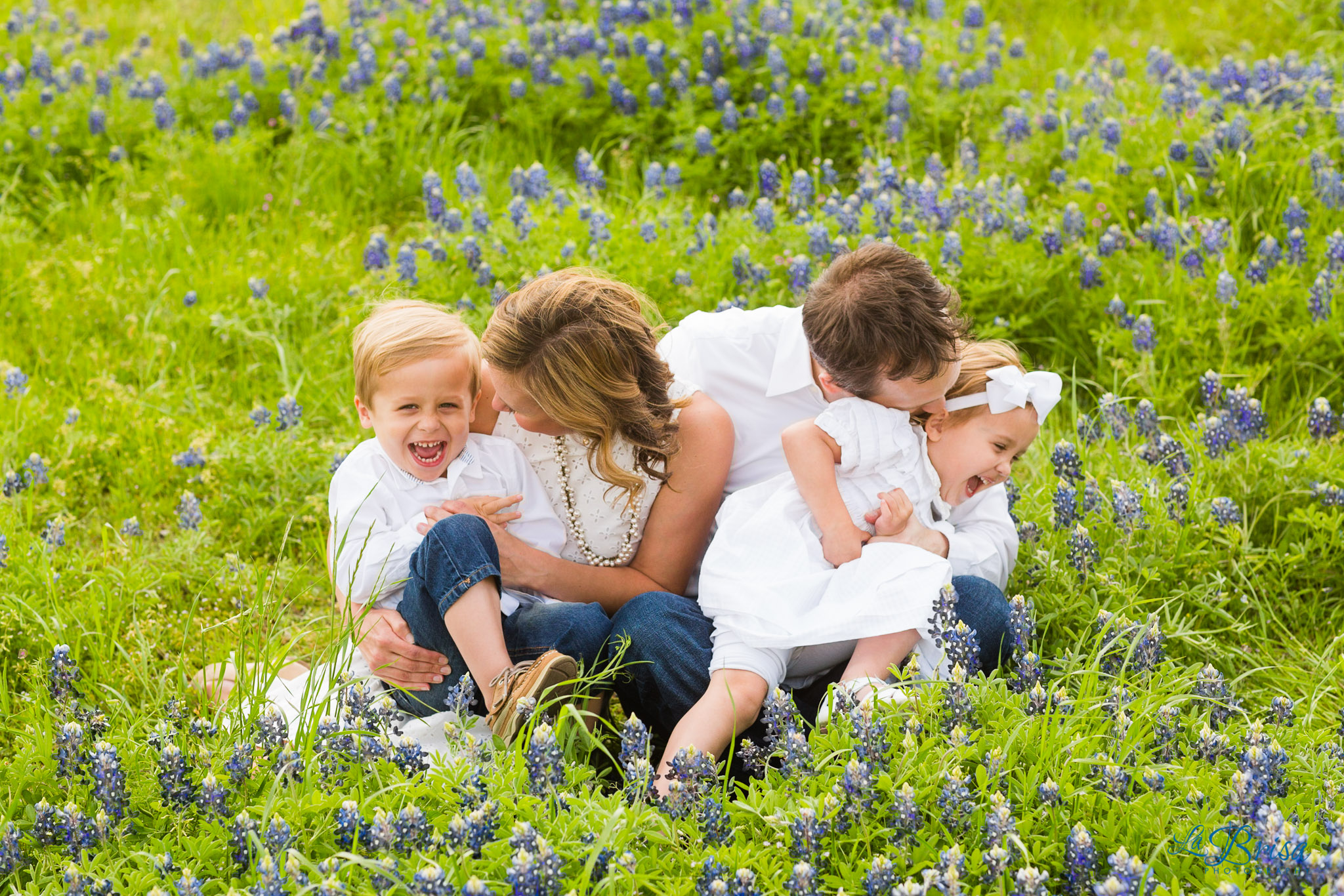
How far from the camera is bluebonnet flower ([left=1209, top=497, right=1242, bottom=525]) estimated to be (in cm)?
353

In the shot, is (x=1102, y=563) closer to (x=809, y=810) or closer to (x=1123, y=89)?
(x=809, y=810)

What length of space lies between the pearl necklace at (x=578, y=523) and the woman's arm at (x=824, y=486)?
1.44 feet

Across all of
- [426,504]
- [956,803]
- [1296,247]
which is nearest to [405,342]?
[426,504]

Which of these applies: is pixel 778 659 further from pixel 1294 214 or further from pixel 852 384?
pixel 1294 214

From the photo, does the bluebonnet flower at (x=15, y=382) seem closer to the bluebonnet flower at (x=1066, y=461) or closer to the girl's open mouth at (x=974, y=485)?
the girl's open mouth at (x=974, y=485)

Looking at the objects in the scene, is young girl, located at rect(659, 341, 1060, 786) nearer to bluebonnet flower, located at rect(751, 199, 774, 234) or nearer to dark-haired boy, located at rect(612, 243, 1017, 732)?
dark-haired boy, located at rect(612, 243, 1017, 732)

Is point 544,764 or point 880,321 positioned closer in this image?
point 544,764

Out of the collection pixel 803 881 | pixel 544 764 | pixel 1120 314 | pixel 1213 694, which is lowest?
pixel 1213 694

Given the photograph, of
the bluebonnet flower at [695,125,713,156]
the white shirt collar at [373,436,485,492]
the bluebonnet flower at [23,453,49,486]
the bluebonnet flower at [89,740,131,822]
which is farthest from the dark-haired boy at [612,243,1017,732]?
the bluebonnet flower at [695,125,713,156]

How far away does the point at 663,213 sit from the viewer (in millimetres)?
5148

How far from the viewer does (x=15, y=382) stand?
13.9 ft

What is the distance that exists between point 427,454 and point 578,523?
1.45 feet

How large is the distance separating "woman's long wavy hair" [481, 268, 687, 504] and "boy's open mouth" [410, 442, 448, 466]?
0.92 ft

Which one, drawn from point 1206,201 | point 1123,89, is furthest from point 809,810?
point 1123,89
